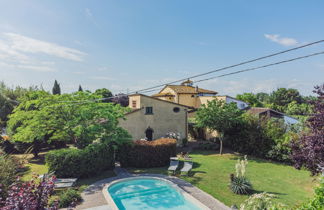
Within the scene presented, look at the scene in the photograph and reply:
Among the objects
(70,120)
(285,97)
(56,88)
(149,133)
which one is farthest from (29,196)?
(56,88)

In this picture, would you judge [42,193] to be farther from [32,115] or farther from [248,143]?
[248,143]

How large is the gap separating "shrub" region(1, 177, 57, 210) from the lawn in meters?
8.51

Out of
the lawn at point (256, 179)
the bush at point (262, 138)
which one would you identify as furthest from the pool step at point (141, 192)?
the bush at point (262, 138)

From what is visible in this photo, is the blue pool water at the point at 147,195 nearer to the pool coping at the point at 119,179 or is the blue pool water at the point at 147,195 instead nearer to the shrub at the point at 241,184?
the pool coping at the point at 119,179

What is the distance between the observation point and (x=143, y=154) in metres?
16.0

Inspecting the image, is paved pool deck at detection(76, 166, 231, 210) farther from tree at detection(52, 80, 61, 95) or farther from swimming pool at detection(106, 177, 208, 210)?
tree at detection(52, 80, 61, 95)

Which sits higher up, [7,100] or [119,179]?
[7,100]

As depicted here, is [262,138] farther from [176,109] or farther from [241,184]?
[176,109]

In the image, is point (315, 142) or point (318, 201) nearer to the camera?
point (318, 201)

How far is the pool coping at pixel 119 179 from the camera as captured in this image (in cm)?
939

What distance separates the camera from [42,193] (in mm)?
4578

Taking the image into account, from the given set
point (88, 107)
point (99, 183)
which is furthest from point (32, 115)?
point (99, 183)

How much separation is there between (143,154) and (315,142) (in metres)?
12.0

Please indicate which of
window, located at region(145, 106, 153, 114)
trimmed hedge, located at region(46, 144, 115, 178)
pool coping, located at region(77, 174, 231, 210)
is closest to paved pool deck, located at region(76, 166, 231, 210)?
pool coping, located at region(77, 174, 231, 210)
